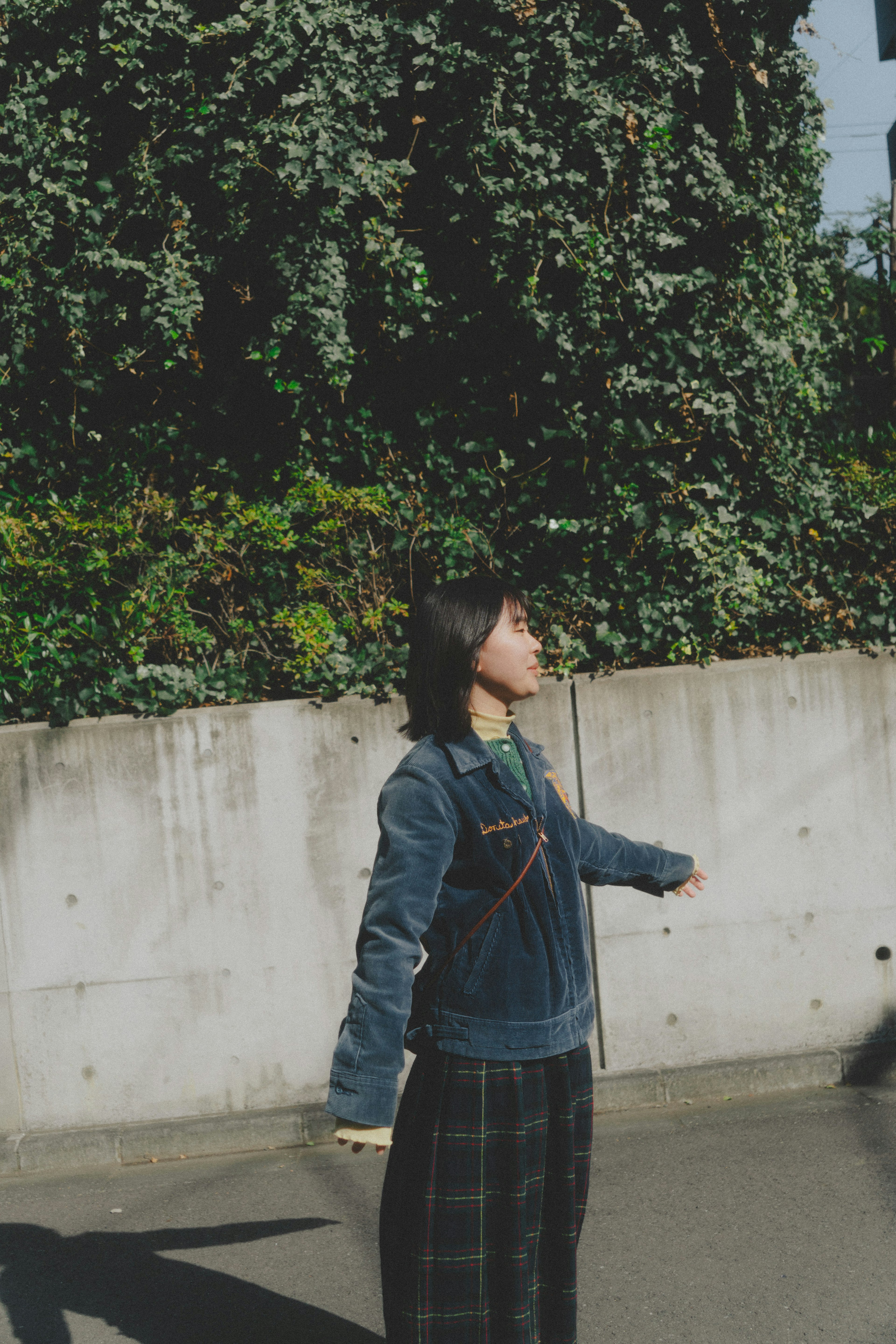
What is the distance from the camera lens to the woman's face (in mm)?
2275

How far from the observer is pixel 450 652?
2266 millimetres

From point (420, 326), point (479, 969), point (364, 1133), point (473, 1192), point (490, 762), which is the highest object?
point (420, 326)

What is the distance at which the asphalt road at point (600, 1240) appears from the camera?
2990mm

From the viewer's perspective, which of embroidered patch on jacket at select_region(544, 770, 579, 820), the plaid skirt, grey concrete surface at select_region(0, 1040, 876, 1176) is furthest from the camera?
grey concrete surface at select_region(0, 1040, 876, 1176)

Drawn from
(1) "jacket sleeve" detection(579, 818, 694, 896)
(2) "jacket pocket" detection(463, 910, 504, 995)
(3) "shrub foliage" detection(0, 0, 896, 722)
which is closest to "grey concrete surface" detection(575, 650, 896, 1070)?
(3) "shrub foliage" detection(0, 0, 896, 722)

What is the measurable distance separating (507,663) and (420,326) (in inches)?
136

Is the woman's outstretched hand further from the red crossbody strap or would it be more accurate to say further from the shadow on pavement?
the shadow on pavement

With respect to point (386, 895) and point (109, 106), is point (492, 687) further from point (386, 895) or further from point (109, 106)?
point (109, 106)

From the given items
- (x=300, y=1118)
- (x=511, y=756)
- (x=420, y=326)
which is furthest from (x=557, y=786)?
(x=420, y=326)

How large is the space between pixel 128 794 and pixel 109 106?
136 inches

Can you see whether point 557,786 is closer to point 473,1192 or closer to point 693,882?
point 693,882

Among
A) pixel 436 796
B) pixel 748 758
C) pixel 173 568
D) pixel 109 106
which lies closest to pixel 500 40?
pixel 109 106

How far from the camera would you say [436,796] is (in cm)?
216

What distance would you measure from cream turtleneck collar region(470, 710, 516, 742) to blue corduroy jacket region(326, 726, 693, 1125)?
0.18 feet
